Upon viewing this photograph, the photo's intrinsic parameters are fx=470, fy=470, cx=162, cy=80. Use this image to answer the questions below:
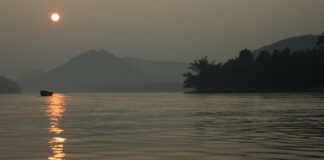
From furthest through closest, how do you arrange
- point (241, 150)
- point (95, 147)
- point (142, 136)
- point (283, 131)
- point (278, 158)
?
point (283, 131) → point (142, 136) → point (95, 147) → point (241, 150) → point (278, 158)

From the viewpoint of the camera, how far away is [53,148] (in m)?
25.3

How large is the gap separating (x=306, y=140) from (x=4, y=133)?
2122 cm

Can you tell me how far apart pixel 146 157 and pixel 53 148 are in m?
6.15

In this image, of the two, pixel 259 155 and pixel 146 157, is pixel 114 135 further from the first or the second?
pixel 259 155

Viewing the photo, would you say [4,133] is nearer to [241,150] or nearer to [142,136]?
[142,136]

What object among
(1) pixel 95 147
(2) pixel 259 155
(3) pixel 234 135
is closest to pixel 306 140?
(3) pixel 234 135

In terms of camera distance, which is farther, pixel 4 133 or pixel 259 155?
pixel 4 133

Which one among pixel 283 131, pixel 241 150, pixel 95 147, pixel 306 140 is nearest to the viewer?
pixel 241 150

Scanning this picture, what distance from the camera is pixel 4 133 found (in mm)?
34531

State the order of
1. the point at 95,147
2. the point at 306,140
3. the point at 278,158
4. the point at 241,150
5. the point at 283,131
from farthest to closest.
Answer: the point at 283,131, the point at 306,140, the point at 95,147, the point at 241,150, the point at 278,158

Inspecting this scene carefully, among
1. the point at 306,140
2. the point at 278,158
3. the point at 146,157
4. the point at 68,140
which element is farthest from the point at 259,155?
the point at 68,140

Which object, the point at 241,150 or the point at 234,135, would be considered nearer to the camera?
the point at 241,150

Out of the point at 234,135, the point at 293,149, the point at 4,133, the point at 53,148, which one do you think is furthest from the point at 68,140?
the point at 293,149

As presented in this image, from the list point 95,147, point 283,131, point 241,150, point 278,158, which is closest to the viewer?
point 278,158
